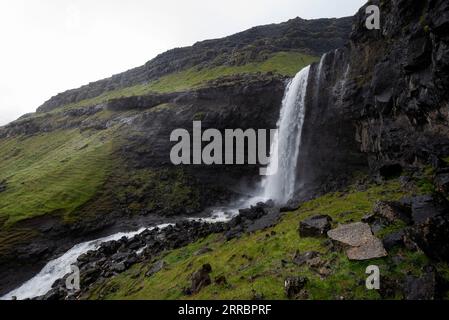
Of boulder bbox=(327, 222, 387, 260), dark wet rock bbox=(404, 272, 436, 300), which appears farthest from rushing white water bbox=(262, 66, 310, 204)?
dark wet rock bbox=(404, 272, 436, 300)

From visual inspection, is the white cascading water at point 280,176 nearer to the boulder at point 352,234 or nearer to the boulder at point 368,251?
the boulder at point 352,234

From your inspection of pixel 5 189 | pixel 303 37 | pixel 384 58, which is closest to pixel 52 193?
pixel 5 189

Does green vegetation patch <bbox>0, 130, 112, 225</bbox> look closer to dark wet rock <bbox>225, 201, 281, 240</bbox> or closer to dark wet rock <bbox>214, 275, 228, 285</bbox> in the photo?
dark wet rock <bbox>225, 201, 281, 240</bbox>

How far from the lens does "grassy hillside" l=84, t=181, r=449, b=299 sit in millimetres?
15195

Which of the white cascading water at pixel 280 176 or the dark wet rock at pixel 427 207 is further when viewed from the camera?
the white cascading water at pixel 280 176

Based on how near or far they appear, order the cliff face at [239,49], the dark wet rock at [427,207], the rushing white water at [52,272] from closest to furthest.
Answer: the dark wet rock at [427,207]
the rushing white water at [52,272]
the cliff face at [239,49]

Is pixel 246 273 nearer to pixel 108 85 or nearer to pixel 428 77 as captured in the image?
pixel 428 77

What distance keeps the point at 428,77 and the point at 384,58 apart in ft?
37.2

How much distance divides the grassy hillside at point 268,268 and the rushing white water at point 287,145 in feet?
75.6

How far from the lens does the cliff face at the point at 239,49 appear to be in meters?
143

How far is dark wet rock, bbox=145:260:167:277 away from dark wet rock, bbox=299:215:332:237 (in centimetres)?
1403

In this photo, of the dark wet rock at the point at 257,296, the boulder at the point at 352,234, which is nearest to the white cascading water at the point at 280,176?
the boulder at the point at 352,234

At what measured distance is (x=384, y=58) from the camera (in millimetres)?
42406

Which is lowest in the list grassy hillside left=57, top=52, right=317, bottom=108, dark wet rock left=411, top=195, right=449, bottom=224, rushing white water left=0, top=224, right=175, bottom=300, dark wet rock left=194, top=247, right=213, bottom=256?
rushing white water left=0, top=224, right=175, bottom=300
